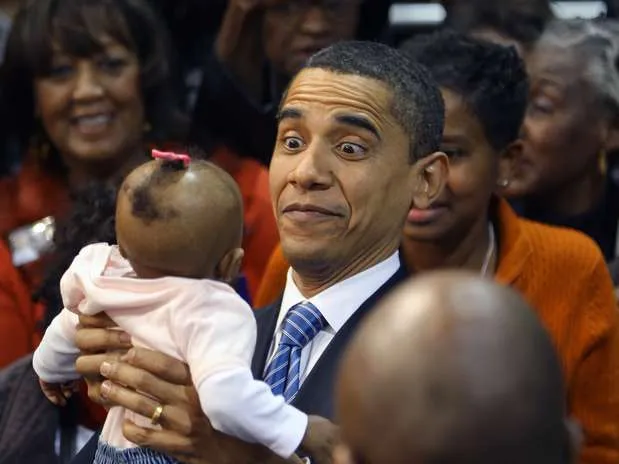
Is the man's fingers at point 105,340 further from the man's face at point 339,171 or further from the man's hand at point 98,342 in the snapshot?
the man's face at point 339,171

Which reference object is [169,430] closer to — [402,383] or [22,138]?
[402,383]

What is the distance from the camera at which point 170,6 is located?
406 centimetres

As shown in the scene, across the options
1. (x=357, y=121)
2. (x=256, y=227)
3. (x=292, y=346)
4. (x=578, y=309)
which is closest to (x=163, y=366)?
(x=292, y=346)

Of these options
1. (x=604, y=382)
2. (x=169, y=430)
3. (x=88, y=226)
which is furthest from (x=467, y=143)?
(x=169, y=430)

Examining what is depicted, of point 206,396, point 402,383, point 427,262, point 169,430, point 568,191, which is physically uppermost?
point 402,383

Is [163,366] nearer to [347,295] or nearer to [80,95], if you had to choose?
[347,295]

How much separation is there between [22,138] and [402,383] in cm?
278

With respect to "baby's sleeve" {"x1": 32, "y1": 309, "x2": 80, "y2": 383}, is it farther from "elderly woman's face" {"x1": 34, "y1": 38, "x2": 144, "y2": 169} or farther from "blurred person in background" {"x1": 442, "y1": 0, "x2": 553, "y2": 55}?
"blurred person in background" {"x1": 442, "y1": 0, "x2": 553, "y2": 55}

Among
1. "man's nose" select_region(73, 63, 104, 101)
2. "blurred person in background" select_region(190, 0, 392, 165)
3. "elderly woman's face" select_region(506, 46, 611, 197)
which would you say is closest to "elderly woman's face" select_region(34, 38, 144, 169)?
"man's nose" select_region(73, 63, 104, 101)

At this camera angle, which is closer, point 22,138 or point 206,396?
point 206,396

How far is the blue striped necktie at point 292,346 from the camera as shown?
7.38 feet

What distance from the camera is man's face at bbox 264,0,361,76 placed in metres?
3.76

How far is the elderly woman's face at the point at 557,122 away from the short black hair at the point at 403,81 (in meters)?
1.13

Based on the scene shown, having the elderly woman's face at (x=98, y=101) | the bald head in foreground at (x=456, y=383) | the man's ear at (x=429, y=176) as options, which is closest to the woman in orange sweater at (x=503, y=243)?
the man's ear at (x=429, y=176)
